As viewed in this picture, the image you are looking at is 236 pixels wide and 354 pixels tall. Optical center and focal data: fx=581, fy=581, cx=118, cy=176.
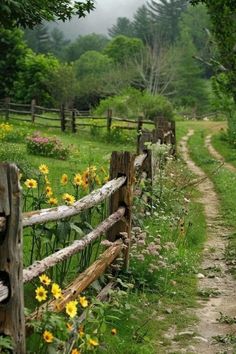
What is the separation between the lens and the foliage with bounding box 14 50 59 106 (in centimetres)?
5016

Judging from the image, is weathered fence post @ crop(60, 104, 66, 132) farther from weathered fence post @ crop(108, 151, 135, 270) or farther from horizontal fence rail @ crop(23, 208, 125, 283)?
horizontal fence rail @ crop(23, 208, 125, 283)

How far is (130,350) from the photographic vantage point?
4.62 meters

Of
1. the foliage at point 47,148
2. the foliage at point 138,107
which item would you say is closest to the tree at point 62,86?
the foliage at point 138,107

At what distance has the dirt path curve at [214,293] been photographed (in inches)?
201

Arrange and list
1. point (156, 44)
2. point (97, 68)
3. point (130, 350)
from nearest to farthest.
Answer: point (130, 350) < point (156, 44) < point (97, 68)

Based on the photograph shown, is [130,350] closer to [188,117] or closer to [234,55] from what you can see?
[234,55]

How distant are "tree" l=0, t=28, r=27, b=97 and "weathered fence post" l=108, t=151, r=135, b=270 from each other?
38.0 meters

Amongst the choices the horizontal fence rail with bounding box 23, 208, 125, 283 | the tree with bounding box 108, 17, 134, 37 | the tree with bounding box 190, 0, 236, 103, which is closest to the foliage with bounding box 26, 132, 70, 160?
the tree with bounding box 190, 0, 236, 103

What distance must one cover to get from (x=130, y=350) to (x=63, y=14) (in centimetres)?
1069

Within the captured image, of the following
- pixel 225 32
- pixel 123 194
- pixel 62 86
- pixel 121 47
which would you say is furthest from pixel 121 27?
pixel 123 194

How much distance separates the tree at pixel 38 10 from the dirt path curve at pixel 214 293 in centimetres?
550

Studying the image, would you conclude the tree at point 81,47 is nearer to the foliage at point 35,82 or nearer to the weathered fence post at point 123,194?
the foliage at point 35,82

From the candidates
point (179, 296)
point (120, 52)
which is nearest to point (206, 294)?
point (179, 296)

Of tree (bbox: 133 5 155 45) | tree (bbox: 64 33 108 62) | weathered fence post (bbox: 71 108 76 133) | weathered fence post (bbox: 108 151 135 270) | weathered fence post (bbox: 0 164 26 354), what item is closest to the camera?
weathered fence post (bbox: 0 164 26 354)
